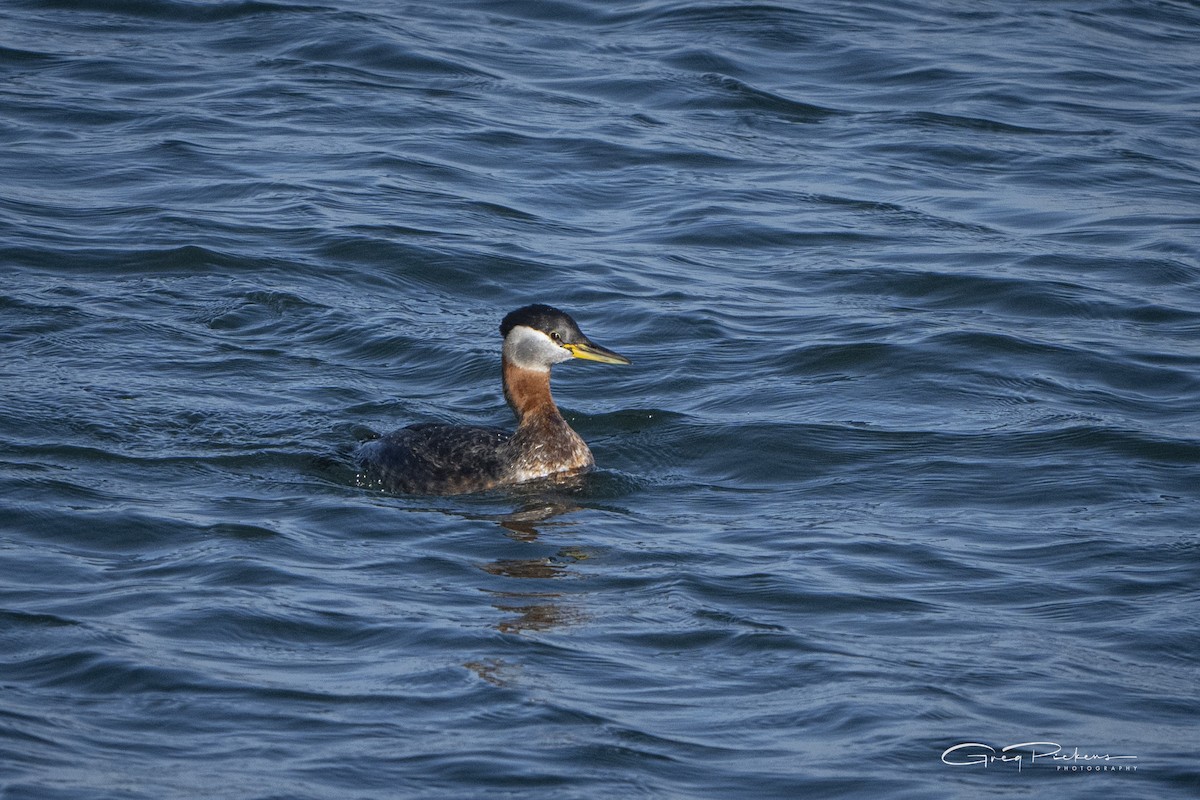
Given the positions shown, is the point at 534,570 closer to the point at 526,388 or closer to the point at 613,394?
the point at 526,388

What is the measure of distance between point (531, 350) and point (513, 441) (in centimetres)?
60

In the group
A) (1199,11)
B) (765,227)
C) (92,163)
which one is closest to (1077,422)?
(765,227)

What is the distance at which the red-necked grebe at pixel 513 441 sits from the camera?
32.8ft

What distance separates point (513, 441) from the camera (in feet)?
33.8

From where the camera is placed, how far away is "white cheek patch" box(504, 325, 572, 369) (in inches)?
410

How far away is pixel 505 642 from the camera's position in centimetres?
764

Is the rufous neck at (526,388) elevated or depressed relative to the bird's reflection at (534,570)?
elevated
